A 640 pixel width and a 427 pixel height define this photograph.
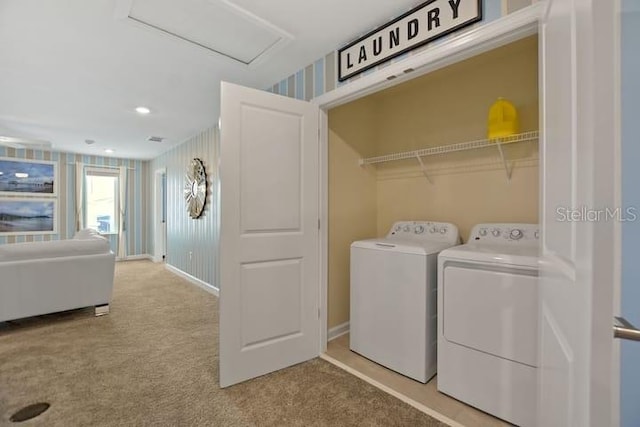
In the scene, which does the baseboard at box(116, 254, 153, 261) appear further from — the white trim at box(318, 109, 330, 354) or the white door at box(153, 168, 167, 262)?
the white trim at box(318, 109, 330, 354)

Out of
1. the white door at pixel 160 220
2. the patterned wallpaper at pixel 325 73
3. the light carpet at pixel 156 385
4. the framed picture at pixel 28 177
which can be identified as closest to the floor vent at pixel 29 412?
the light carpet at pixel 156 385

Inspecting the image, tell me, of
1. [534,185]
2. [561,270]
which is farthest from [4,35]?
[534,185]

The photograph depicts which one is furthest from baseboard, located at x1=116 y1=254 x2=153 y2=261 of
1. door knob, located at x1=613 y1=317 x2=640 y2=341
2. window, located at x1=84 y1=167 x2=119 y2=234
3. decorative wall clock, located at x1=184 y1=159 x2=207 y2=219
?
door knob, located at x1=613 y1=317 x2=640 y2=341

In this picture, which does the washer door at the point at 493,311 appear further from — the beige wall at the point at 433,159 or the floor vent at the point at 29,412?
the floor vent at the point at 29,412

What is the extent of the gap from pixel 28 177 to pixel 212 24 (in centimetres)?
607

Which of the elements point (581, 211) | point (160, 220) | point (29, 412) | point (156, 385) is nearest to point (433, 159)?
point (581, 211)

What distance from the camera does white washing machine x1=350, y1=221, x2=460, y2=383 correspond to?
195 cm

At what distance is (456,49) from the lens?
4.98 ft

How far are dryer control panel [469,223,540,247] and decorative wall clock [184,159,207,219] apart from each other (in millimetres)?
3506

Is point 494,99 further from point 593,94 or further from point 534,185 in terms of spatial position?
point 593,94

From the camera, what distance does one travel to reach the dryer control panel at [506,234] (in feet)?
6.40

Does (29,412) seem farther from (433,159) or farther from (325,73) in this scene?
(433,159)

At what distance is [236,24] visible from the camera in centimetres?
188

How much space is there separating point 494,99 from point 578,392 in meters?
2.27
